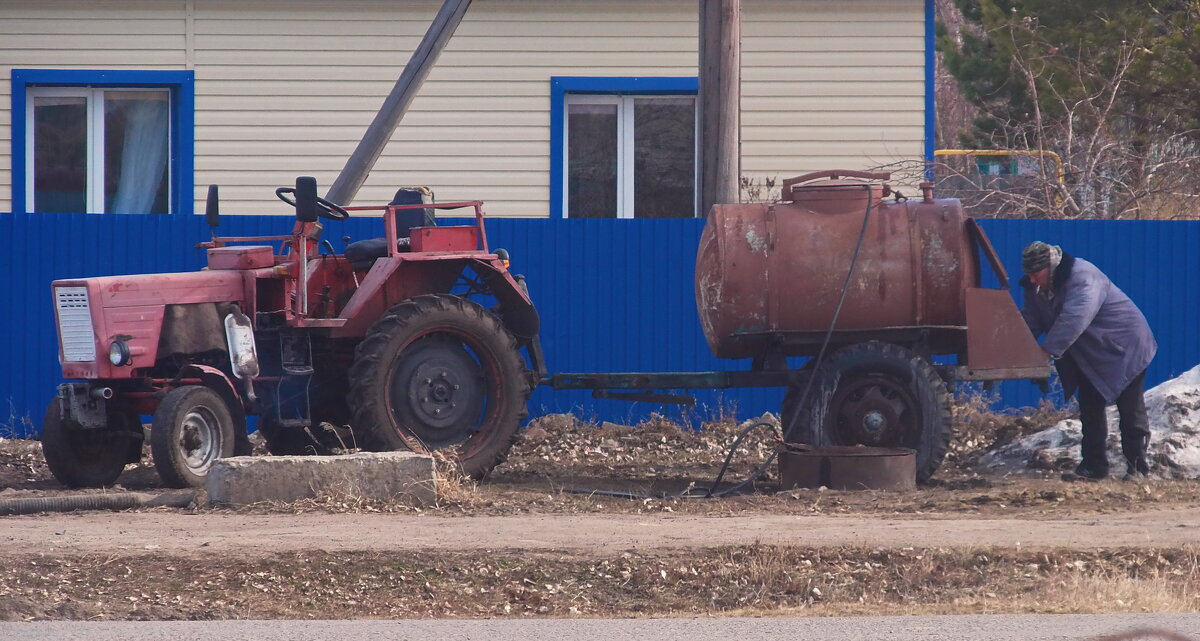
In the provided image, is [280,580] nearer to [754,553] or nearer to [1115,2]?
[754,553]

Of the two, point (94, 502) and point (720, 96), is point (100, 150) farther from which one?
point (94, 502)

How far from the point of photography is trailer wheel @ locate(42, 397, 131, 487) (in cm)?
957

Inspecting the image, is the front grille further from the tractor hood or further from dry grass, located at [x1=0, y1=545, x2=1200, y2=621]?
dry grass, located at [x1=0, y1=545, x2=1200, y2=621]

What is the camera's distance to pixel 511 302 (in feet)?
34.3

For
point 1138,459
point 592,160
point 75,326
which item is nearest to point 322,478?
point 75,326

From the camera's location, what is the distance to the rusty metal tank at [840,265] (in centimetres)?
1002

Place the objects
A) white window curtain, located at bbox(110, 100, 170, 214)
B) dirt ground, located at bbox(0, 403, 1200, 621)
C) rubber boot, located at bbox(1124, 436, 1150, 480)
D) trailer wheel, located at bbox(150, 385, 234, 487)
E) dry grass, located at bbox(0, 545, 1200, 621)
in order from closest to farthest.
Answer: dry grass, located at bbox(0, 545, 1200, 621)
dirt ground, located at bbox(0, 403, 1200, 621)
trailer wheel, located at bbox(150, 385, 234, 487)
rubber boot, located at bbox(1124, 436, 1150, 480)
white window curtain, located at bbox(110, 100, 170, 214)

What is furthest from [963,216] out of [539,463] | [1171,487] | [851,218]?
[539,463]

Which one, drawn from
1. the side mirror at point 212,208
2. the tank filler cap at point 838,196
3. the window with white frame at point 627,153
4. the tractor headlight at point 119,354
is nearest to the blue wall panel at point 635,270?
the tank filler cap at point 838,196

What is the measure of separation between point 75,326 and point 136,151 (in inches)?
287

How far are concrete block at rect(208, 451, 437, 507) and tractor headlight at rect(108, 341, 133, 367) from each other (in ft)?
3.90

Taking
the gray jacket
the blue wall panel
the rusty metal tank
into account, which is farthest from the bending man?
the blue wall panel

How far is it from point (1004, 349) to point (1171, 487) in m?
1.44

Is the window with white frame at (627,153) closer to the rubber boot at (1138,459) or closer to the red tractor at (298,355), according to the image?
the red tractor at (298,355)
